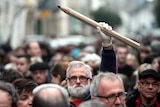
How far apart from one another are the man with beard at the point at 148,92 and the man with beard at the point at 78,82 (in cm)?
63

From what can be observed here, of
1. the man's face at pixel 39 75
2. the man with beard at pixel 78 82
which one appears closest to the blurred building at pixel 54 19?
the man with beard at pixel 78 82

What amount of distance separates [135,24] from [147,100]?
94906 mm

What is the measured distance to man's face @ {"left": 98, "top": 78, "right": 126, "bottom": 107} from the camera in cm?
633

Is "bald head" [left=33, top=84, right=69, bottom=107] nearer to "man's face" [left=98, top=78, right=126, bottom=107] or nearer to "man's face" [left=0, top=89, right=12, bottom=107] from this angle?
"man's face" [left=0, top=89, right=12, bottom=107]

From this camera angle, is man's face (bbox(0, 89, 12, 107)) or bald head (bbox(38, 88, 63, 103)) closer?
bald head (bbox(38, 88, 63, 103))

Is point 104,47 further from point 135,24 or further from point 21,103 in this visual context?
point 135,24

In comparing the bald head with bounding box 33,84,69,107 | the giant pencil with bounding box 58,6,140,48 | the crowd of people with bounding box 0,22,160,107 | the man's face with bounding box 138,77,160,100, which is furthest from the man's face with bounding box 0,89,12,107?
the man's face with bounding box 138,77,160,100

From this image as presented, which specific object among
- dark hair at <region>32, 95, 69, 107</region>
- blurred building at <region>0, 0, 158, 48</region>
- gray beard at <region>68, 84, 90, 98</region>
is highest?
blurred building at <region>0, 0, 158, 48</region>

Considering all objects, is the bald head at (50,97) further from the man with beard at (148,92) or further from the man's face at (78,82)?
the man with beard at (148,92)

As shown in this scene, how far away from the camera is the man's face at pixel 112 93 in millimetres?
6328

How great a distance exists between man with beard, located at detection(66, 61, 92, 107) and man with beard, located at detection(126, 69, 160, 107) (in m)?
0.63

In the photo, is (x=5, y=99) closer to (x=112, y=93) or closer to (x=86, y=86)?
(x=112, y=93)

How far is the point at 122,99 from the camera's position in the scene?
6.37 meters

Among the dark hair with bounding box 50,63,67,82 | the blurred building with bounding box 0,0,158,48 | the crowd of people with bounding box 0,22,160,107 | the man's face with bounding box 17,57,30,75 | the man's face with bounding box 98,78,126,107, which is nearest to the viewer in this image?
the crowd of people with bounding box 0,22,160,107
